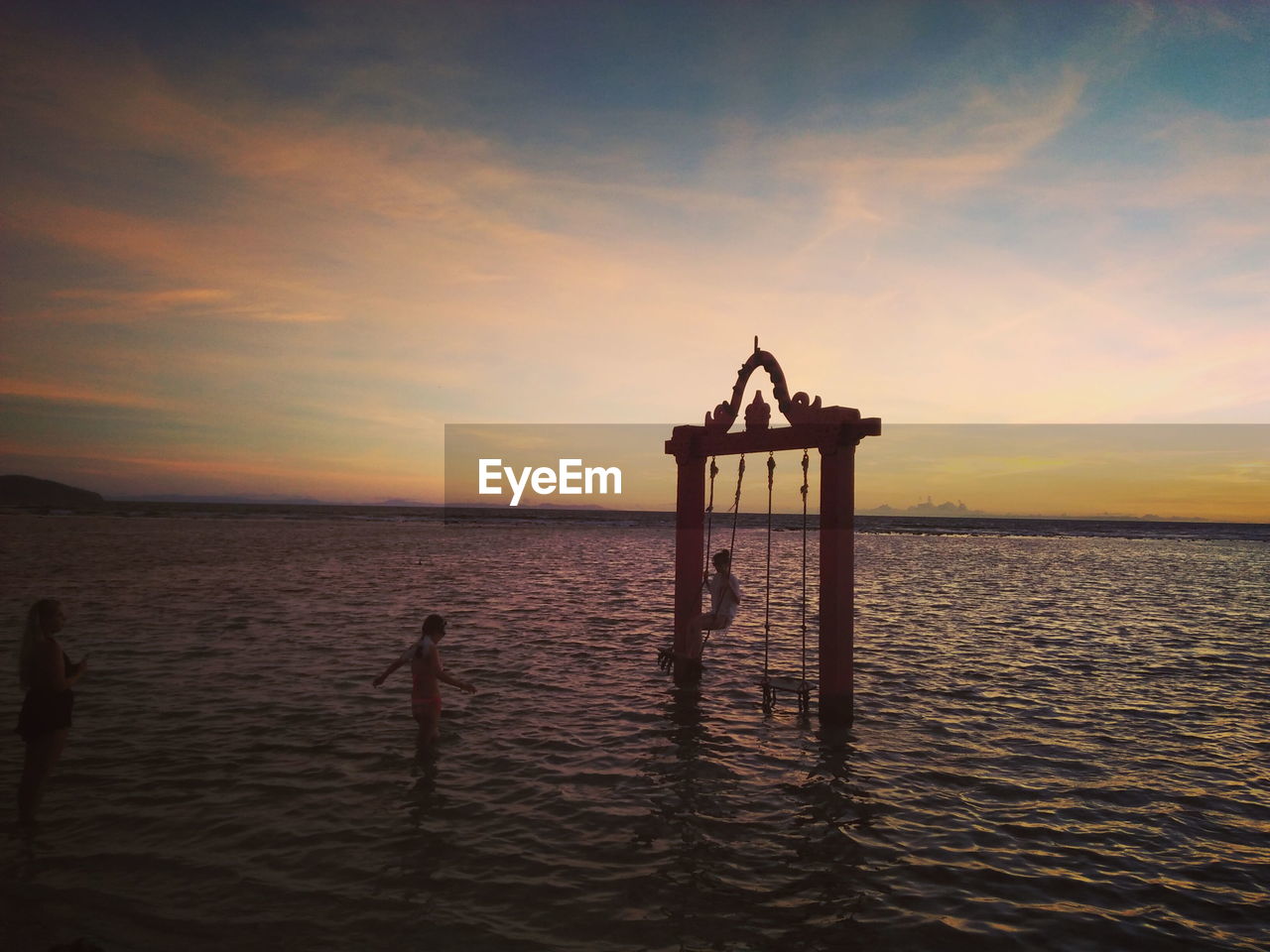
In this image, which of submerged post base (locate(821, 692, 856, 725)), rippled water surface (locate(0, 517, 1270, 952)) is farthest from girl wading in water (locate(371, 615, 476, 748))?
submerged post base (locate(821, 692, 856, 725))

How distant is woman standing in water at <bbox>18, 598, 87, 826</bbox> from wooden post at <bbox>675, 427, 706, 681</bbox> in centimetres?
934

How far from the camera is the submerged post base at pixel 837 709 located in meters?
12.0

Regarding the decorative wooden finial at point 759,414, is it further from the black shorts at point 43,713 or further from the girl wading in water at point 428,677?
the black shorts at point 43,713

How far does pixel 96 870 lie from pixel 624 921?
16.1 feet

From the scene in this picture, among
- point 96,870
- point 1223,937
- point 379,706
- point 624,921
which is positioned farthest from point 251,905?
point 1223,937

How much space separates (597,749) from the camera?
11.0 metres

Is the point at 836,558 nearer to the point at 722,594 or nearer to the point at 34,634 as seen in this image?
the point at 722,594

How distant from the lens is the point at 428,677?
33.3 ft

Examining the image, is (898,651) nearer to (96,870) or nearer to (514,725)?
(514,725)

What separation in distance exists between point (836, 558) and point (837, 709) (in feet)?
8.10

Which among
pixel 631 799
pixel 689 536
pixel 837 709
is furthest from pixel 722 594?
pixel 631 799

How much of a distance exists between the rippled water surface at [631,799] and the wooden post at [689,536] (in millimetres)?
1474

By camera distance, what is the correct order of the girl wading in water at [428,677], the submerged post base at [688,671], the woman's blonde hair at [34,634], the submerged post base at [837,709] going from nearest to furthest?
the woman's blonde hair at [34,634], the girl wading in water at [428,677], the submerged post base at [837,709], the submerged post base at [688,671]

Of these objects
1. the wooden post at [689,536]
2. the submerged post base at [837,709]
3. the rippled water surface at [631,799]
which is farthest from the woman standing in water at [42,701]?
the submerged post base at [837,709]
